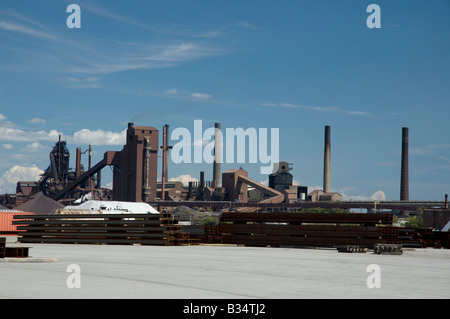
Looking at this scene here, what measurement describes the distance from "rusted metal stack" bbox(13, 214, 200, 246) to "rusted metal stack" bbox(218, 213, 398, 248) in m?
2.06

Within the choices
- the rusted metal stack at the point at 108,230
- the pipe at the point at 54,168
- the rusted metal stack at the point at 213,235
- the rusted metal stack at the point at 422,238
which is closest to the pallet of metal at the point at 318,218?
the rusted metal stack at the point at 213,235

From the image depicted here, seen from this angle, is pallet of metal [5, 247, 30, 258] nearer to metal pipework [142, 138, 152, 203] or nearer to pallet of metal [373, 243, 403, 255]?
pallet of metal [373, 243, 403, 255]

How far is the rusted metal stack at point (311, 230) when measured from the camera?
78.0ft

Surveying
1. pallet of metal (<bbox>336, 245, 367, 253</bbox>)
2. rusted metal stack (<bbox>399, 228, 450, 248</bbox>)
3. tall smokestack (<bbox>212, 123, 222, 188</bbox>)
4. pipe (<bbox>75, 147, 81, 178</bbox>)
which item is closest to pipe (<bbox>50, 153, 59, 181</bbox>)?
pipe (<bbox>75, 147, 81, 178</bbox>)

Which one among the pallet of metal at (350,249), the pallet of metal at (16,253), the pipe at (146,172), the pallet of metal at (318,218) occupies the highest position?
the pipe at (146,172)

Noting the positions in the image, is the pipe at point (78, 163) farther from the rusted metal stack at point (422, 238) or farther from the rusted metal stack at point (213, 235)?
the rusted metal stack at point (422, 238)

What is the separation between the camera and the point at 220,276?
1132 cm

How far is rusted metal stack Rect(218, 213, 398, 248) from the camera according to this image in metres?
23.8

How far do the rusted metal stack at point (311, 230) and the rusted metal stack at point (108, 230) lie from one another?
6.77 ft
